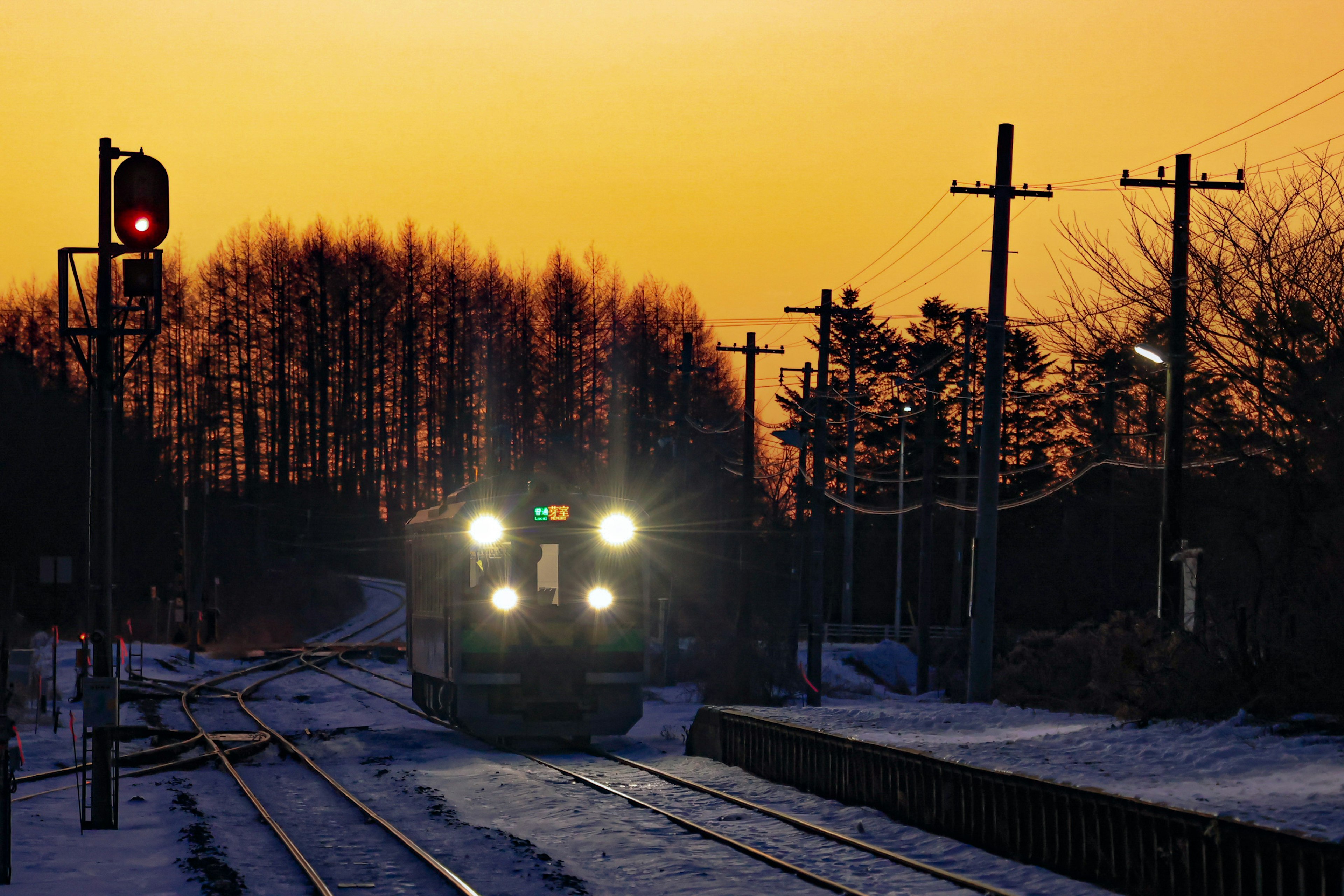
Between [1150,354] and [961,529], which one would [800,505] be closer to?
[1150,354]

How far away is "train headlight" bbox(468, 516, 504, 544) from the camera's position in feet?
70.0

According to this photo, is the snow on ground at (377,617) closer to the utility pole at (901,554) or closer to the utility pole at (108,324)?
the utility pole at (901,554)

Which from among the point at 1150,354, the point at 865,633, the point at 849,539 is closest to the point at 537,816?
the point at 1150,354

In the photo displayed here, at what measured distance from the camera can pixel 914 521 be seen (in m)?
67.1

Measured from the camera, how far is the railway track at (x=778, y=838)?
11.1 meters

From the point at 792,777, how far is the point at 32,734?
12.5 meters

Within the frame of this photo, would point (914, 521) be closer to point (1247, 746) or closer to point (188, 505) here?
point (188, 505)

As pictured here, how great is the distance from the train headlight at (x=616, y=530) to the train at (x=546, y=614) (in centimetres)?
2

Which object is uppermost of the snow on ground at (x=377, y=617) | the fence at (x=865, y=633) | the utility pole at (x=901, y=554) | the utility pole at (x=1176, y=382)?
the utility pole at (x=1176, y=382)

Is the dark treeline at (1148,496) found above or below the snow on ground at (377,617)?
above

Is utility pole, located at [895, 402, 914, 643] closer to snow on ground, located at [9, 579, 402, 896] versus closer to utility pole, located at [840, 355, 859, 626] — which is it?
utility pole, located at [840, 355, 859, 626]

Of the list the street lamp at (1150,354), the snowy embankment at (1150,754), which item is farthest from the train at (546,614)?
the street lamp at (1150,354)

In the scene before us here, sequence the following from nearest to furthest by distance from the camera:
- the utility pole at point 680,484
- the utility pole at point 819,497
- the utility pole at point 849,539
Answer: the utility pole at point 819,497, the utility pole at point 680,484, the utility pole at point 849,539

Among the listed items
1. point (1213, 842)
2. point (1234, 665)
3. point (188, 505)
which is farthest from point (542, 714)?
point (188, 505)
